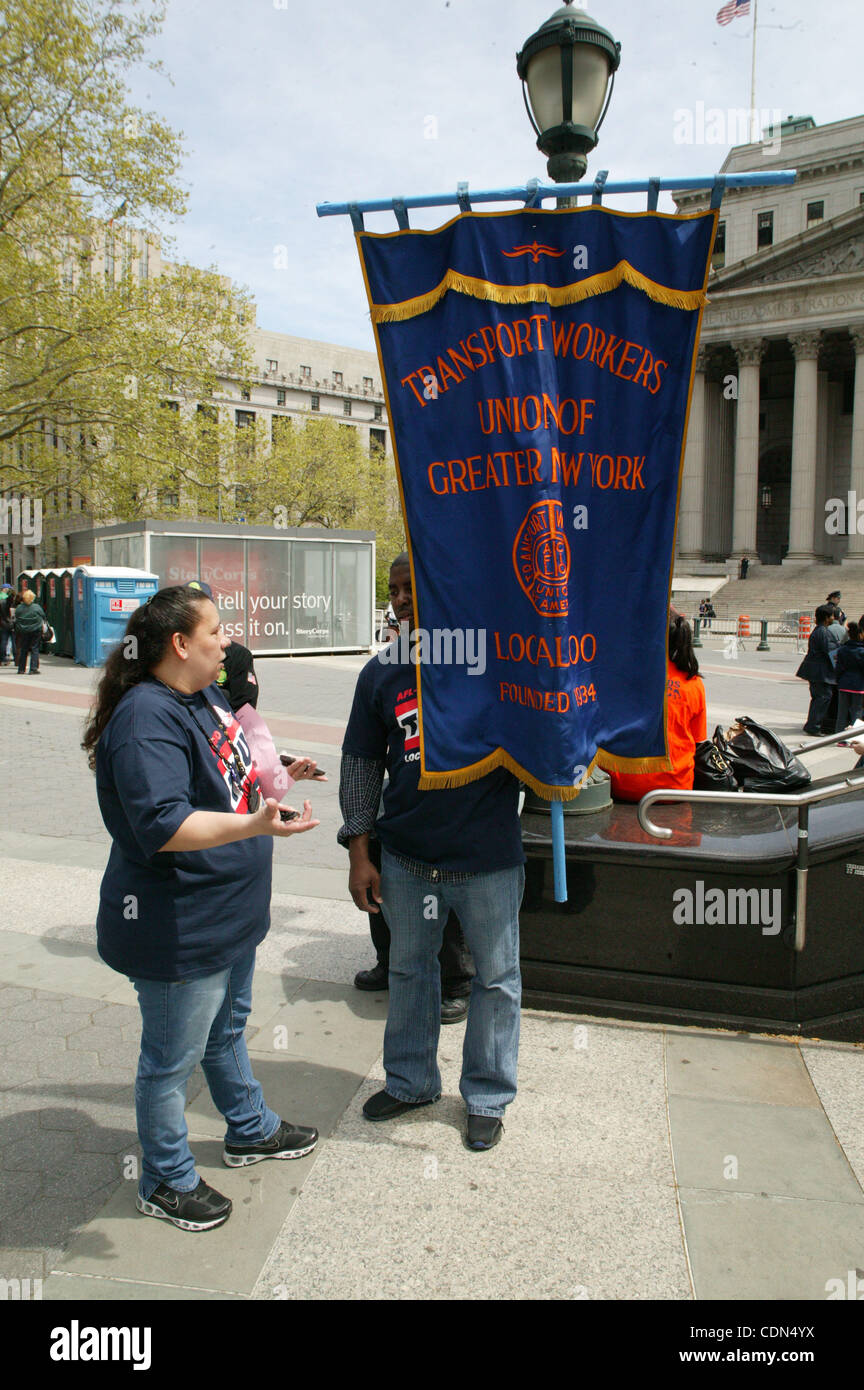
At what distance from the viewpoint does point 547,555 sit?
260 centimetres

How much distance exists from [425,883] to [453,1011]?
126cm

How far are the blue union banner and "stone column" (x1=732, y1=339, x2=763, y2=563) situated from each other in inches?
2016

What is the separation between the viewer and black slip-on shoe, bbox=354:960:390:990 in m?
4.21

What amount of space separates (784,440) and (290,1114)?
62.0 m

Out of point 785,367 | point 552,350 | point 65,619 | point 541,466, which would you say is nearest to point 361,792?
point 541,466

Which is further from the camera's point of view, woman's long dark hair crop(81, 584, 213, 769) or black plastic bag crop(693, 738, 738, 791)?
black plastic bag crop(693, 738, 738, 791)

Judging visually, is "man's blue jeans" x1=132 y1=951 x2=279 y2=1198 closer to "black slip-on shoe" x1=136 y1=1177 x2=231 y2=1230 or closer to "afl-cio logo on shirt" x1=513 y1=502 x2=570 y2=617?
"black slip-on shoe" x1=136 y1=1177 x2=231 y2=1230

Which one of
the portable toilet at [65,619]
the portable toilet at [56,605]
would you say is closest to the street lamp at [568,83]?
the portable toilet at [65,619]

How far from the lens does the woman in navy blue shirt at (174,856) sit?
229 cm

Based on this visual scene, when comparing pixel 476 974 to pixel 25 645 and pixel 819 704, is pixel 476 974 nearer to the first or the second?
pixel 819 704

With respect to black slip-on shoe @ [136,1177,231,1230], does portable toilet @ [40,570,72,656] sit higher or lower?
higher

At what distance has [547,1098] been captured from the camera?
3.29 m

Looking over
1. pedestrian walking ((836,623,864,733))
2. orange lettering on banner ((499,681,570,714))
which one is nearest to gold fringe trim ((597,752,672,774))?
orange lettering on banner ((499,681,570,714))

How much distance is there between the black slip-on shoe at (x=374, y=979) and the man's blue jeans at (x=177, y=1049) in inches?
59.9
